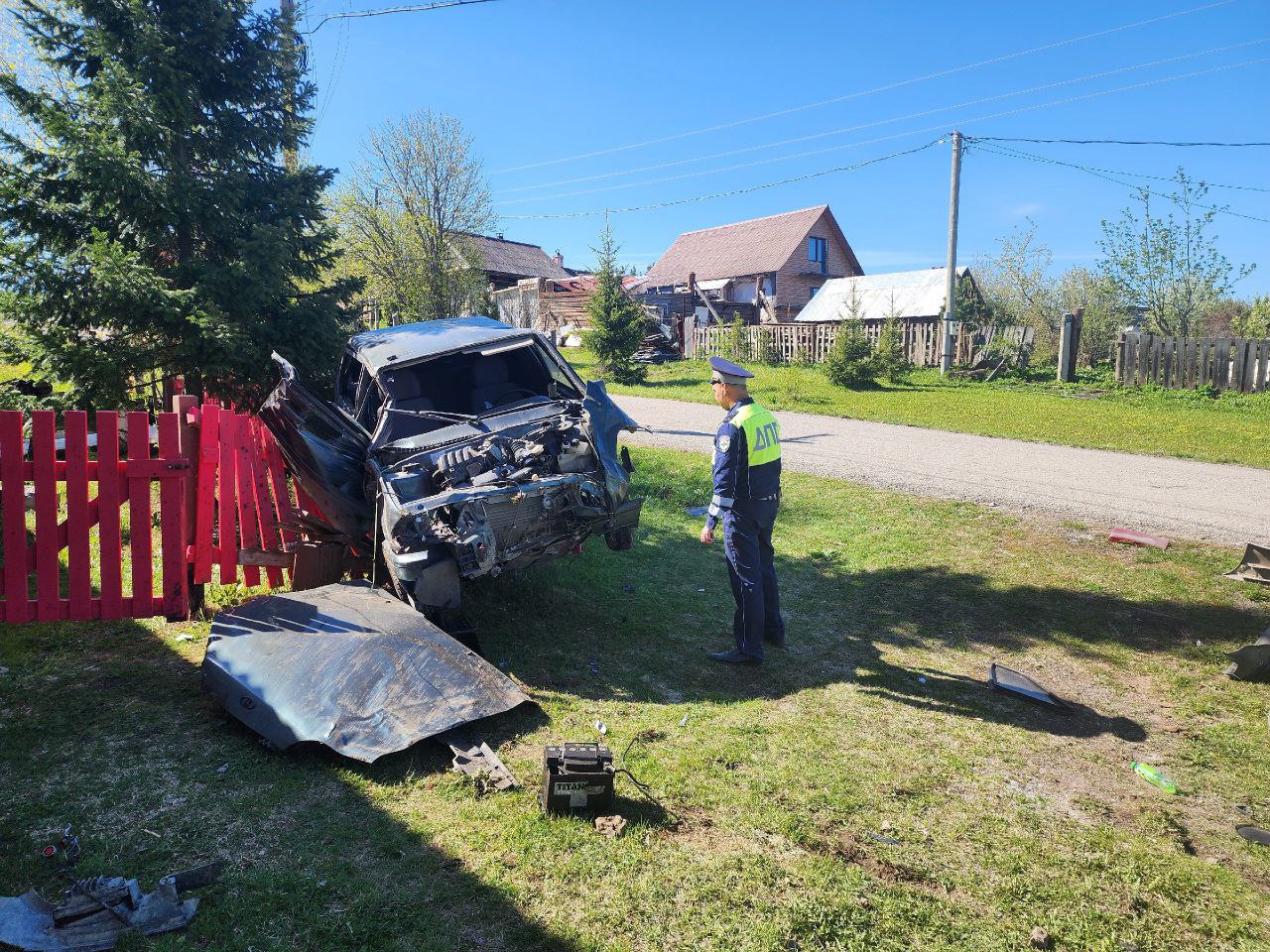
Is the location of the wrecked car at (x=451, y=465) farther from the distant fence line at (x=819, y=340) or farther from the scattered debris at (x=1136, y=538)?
the distant fence line at (x=819, y=340)

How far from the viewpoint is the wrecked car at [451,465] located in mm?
4598

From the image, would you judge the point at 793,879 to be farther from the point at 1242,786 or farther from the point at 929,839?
the point at 1242,786

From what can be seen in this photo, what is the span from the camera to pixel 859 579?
6852mm

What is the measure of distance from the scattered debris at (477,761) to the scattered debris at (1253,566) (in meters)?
6.21

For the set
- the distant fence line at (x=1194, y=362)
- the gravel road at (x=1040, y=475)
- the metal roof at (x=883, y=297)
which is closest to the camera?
the gravel road at (x=1040, y=475)

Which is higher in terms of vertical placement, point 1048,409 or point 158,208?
point 158,208

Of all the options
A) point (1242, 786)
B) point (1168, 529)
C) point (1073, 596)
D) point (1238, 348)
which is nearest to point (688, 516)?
point (1073, 596)

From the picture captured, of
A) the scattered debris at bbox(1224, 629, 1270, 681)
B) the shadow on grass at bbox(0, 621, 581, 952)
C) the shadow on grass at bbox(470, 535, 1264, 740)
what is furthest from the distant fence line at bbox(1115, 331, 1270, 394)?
the shadow on grass at bbox(0, 621, 581, 952)

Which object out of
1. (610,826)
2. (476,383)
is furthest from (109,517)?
(610,826)

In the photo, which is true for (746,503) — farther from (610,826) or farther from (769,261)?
(769,261)

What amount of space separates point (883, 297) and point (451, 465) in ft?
94.4

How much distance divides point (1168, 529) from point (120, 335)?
1050cm

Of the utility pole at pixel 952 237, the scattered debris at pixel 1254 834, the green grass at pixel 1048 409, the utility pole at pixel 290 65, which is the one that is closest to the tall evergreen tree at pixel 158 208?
the utility pole at pixel 290 65

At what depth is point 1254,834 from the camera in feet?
10.7
